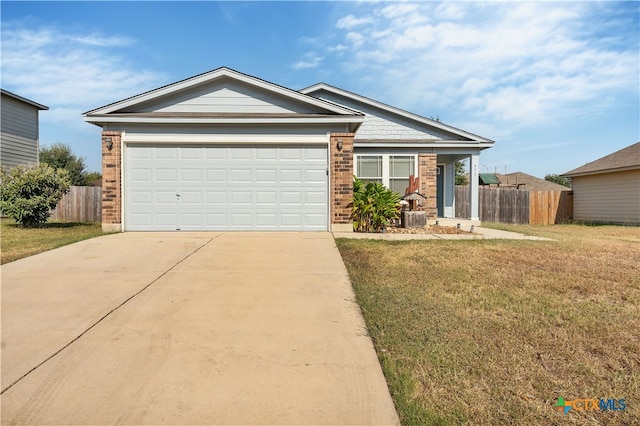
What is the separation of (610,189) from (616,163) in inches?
50.7

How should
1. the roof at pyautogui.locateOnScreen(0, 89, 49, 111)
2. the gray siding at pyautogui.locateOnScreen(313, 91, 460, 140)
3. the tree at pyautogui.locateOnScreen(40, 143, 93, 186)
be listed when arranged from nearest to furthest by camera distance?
the gray siding at pyautogui.locateOnScreen(313, 91, 460, 140)
the roof at pyautogui.locateOnScreen(0, 89, 49, 111)
the tree at pyautogui.locateOnScreen(40, 143, 93, 186)

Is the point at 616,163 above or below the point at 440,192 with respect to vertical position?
above

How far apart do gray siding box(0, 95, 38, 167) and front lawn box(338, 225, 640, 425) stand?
2045cm

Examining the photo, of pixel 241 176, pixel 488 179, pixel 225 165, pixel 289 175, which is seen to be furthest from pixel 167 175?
pixel 488 179

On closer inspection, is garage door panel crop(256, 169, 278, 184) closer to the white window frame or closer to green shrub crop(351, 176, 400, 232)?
green shrub crop(351, 176, 400, 232)

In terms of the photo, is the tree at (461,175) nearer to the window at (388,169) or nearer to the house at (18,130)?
the window at (388,169)

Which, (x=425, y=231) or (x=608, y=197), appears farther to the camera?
(x=608, y=197)

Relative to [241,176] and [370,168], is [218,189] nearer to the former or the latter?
[241,176]

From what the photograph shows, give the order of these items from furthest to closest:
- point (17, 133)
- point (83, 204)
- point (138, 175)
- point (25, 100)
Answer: point (25, 100), point (17, 133), point (83, 204), point (138, 175)

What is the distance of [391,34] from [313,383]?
36.0 ft

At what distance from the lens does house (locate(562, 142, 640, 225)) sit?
16745 mm

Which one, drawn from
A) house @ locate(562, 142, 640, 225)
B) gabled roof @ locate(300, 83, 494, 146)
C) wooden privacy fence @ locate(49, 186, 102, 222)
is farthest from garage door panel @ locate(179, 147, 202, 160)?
house @ locate(562, 142, 640, 225)

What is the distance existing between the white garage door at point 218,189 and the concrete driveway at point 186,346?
3845mm

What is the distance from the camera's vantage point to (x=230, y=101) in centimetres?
1037
